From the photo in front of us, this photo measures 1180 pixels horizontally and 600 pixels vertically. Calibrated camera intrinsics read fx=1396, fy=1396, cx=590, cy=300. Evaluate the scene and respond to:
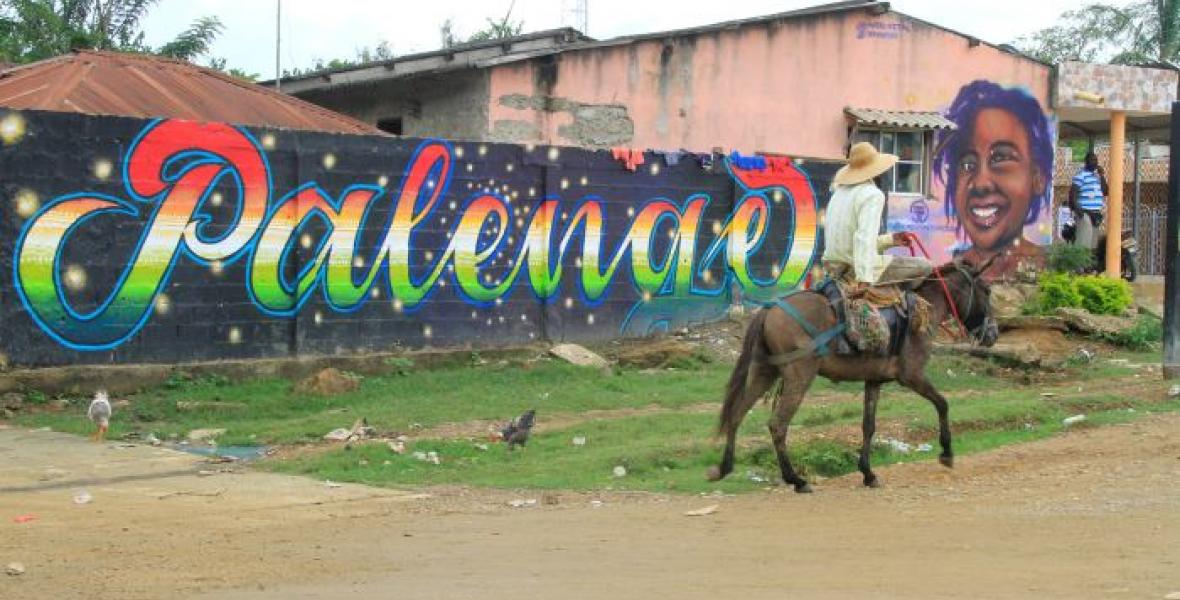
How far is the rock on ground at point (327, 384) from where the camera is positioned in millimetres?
14945

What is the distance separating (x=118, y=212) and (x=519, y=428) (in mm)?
5312

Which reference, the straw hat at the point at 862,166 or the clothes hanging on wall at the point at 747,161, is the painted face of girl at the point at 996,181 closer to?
the clothes hanging on wall at the point at 747,161

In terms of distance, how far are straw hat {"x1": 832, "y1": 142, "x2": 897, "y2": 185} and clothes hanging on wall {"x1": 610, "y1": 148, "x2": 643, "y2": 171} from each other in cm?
806

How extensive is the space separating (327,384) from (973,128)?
14680 millimetres

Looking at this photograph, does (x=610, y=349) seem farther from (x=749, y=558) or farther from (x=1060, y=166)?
(x=1060, y=166)

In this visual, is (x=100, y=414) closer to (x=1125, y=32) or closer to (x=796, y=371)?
(x=796, y=371)

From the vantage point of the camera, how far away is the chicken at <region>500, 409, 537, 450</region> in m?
12.3

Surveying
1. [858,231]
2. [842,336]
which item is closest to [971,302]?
[858,231]

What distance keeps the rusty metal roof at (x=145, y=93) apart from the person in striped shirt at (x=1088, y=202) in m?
13.2

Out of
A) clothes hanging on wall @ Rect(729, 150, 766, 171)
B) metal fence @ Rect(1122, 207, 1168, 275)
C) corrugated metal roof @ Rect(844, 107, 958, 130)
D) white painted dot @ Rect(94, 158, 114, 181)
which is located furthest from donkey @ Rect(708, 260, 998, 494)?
metal fence @ Rect(1122, 207, 1168, 275)

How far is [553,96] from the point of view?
2116 cm

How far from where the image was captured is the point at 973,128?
2523cm

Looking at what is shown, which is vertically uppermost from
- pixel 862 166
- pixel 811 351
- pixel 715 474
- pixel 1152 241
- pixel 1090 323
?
pixel 862 166

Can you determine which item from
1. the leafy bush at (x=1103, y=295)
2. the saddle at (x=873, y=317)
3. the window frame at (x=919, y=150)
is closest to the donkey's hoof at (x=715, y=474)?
the saddle at (x=873, y=317)
